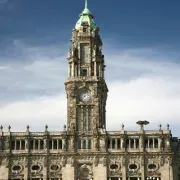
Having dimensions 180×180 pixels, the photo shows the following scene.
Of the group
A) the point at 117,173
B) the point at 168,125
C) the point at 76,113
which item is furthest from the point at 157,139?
the point at 76,113

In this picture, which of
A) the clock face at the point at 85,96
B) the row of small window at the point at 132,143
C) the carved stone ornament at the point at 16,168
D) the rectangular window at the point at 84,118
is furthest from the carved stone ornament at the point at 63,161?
the clock face at the point at 85,96

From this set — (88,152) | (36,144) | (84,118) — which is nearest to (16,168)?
(36,144)

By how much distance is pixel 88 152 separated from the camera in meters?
115

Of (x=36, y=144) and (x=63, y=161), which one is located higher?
(x=36, y=144)

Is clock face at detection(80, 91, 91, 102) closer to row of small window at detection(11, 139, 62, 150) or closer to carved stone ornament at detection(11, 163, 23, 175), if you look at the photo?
row of small window at detection(11, 139, 62, 150)

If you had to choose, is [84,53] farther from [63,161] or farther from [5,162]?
[5,162]

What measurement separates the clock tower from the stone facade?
257mm

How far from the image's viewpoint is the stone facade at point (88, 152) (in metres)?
A: 114

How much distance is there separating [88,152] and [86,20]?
36309 mm

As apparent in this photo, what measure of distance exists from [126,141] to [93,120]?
32.5 feet

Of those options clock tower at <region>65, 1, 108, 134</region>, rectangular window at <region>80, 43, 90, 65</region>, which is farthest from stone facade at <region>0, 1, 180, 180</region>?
rectangular window at <region>80, 43, 90, 65</region>

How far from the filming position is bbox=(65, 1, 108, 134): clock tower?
11875 centimetres

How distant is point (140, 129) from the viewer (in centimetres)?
11600

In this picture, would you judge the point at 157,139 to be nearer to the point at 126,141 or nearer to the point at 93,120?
the point at 126,141
